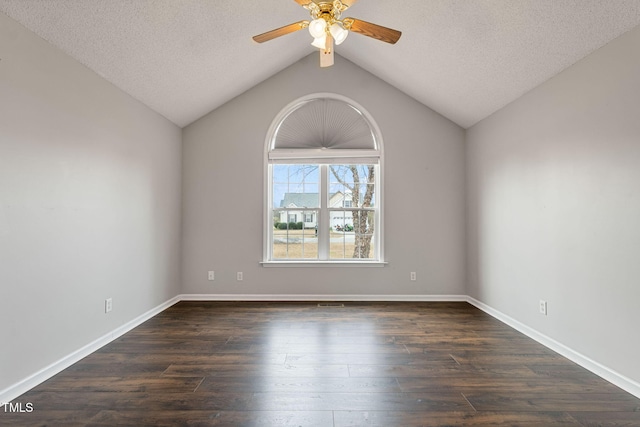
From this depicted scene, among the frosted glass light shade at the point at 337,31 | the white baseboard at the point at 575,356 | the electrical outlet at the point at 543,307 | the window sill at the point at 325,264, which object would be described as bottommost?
the white baseboard at the point at 575,356

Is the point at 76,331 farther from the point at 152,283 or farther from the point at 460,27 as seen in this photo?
the point at 460,27

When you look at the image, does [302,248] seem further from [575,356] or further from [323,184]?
[575,356]

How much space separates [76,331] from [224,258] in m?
2.00

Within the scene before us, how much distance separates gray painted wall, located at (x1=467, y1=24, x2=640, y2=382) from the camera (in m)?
2.18

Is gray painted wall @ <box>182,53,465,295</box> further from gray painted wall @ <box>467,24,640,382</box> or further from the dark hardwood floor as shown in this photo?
the dark hardwood floor

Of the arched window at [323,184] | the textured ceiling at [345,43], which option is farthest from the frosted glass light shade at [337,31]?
the arched window at [323,184]

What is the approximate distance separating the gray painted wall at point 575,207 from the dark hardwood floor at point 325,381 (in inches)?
13.0

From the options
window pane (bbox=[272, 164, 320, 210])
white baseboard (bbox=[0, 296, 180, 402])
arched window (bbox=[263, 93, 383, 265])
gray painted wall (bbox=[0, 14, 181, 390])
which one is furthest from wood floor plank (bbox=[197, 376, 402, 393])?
window pane (bbox=[272, 164, 320, 210])

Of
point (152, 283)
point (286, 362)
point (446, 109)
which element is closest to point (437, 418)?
point (286, 362)

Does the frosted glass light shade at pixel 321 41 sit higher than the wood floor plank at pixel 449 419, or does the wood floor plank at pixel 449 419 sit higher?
the frosted glass light shade at pixel 321 41

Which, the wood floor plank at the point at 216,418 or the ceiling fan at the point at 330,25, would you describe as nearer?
the wood floor plank at the point at 216,418

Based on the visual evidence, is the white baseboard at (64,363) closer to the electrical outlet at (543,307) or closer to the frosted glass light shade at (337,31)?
the frosted glass light shade at (337,31)

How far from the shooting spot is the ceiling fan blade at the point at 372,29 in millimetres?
2309

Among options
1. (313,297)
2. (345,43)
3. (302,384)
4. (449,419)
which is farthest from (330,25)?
(313,297)
